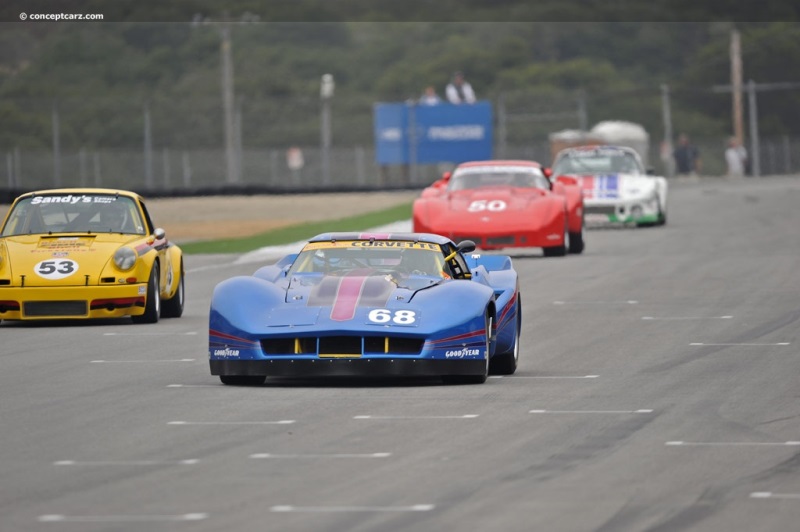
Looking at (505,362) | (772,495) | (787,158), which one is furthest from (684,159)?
(772,495)

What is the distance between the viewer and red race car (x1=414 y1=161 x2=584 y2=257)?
24312 mm

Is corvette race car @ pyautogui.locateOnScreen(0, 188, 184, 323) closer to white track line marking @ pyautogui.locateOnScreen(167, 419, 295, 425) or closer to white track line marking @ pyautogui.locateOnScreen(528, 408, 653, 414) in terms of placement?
white track line marking @ pyautogui.locateOnScreen(167, 419, 295, 425)

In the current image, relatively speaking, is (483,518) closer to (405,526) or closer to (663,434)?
(405,526)

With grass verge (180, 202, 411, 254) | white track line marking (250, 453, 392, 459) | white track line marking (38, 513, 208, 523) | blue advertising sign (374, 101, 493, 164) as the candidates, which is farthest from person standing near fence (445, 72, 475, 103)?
white track line marking (38, 513, 208, 523)

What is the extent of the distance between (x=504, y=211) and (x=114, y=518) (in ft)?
57.4

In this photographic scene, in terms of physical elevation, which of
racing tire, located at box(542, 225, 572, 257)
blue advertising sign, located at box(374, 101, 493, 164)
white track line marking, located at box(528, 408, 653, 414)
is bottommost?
white track line marking, located at box(528, 408, 653, 414)

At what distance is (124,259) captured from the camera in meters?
16.1

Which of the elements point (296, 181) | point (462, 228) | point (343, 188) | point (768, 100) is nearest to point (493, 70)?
point (768, 100)

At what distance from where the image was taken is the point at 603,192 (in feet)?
103

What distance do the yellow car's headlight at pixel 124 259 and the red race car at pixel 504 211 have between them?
8372mm

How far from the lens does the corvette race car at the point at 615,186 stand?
103 ft

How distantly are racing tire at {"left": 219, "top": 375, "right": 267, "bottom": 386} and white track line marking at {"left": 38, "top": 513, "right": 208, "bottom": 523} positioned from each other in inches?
183

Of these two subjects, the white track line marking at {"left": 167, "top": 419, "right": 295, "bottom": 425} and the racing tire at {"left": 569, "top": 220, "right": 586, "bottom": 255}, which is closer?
the white track line marking at {"left": 167, "top": 419, "right": 295, "bottom": 425}

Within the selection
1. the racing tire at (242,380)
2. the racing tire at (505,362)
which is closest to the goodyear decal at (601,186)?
the racing tire at (505,362)
